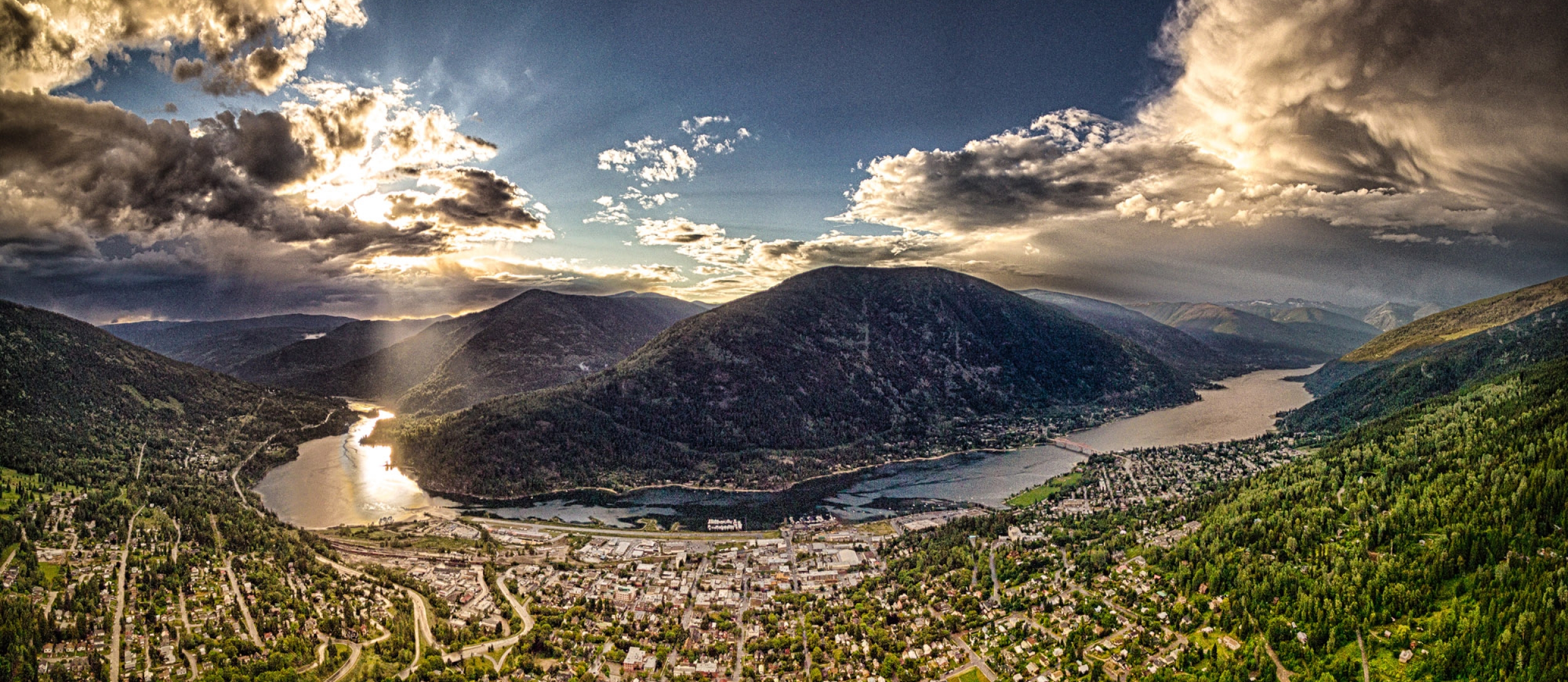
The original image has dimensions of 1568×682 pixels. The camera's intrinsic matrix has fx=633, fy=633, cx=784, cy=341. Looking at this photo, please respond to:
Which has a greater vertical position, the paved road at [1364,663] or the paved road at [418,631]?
the paved road at [1364,663]

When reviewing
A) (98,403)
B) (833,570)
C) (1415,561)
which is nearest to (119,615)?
(833,570)

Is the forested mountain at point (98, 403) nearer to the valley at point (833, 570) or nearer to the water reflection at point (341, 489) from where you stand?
the valley at point (833, 570)

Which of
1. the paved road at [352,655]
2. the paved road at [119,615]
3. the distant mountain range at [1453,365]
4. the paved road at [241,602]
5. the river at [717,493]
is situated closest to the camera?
the paved road at [119,615]

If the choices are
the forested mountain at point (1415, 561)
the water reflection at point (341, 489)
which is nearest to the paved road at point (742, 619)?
the forested mountain at point (1415, 561)

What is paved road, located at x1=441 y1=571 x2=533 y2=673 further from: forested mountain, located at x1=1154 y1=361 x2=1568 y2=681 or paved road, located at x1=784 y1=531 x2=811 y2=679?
forested mountain, located at x1=1154 y1=361 x2=1568 y2=681

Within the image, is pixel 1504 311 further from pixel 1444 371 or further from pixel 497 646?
pixel 497 646

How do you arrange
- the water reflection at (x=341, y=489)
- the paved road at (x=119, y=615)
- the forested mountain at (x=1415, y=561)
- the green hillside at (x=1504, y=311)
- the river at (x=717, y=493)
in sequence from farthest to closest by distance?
the green hillside at (x=1504, y=311) < the water reflection at (x=341, y=489) < the river at (x=717, y=493) < the paved road at (x=119, y=615) < the forested mountain at (x=1415, y=561)
